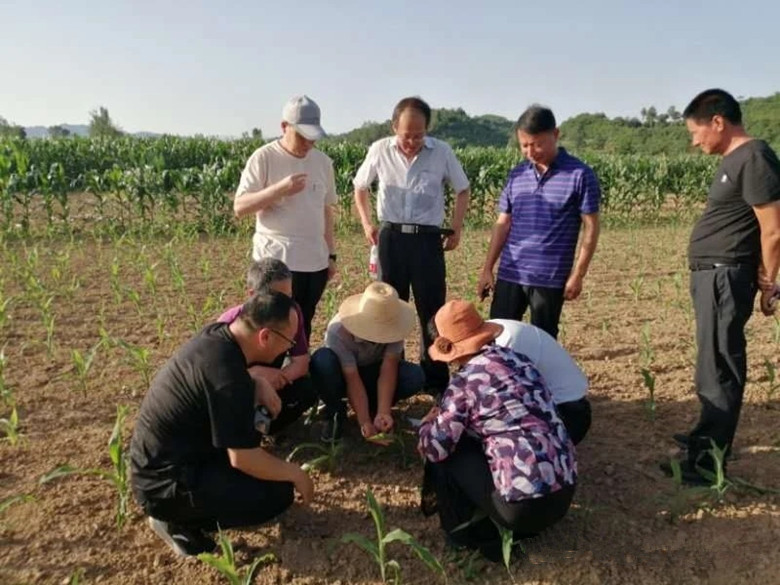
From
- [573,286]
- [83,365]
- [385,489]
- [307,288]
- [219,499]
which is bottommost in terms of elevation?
[385,489]

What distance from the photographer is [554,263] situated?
3197 mm

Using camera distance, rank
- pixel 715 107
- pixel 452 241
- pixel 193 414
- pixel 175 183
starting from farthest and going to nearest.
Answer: pixel 175 183 → pixel 452 241 → pixel 715 107 → pixel 193 414

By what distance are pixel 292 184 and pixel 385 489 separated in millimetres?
1557

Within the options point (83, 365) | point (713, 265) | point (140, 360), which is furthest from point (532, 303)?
point (83, 365)

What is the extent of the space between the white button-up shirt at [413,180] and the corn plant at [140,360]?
1542 mm

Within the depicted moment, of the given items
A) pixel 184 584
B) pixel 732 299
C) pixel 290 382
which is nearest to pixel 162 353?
pixel 290 382

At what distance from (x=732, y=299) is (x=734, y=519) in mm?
934

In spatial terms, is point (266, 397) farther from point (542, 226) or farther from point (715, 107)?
point (715, 107)

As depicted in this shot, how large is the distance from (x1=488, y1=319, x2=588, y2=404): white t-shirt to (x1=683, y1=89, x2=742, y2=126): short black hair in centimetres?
115

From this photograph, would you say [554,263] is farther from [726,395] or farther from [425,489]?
[425,489]

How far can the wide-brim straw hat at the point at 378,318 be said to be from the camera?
285 centimetres

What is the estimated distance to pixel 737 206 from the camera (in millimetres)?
2607

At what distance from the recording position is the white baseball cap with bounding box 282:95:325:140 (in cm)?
310

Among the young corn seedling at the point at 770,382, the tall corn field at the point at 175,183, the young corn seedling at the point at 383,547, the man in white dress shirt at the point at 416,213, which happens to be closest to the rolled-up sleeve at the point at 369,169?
the man in white dress shirt at the point at 416,213
